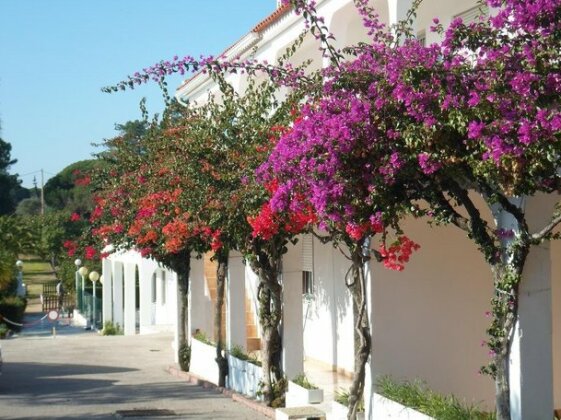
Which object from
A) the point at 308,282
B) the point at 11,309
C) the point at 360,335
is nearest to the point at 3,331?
the point at 11,309

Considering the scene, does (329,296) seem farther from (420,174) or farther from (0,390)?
(420,174)

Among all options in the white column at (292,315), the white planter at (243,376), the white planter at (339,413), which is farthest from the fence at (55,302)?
the white planter at (339,413)

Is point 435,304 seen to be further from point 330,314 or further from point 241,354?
point 330,314

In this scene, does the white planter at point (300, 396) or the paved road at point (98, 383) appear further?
the paved road at point (98, 383)

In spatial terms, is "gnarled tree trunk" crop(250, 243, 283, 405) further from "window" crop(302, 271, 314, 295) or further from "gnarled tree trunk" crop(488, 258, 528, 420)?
"gnarled tree trunk" crop(488, 258, 528, 420)

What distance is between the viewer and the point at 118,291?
34000 millimetres

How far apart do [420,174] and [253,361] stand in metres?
9.39

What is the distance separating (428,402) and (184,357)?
11.8 metres

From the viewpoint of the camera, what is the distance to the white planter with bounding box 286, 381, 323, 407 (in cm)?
1302

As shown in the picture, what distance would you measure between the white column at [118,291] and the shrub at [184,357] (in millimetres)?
13081

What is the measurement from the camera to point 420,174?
304 inches

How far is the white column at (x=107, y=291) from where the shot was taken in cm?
3512

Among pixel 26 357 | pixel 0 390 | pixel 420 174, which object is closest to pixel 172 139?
pixel 0 390

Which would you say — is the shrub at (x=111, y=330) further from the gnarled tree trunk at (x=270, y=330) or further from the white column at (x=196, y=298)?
the gnarled tree trunk at (x=270, y=330)
